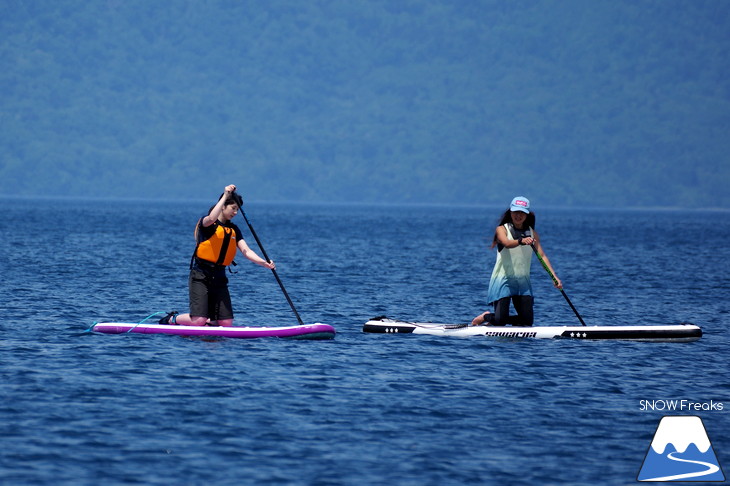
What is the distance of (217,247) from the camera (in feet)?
56.6

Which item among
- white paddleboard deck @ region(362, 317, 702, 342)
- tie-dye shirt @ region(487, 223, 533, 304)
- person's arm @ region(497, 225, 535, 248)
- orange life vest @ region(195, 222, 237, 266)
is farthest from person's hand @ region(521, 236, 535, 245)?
orange life vest @ region(195, 222, 237, 266)

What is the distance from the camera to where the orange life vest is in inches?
677

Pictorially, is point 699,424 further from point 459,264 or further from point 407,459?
point 459,264

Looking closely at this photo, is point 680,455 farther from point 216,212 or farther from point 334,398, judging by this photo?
point 216,212

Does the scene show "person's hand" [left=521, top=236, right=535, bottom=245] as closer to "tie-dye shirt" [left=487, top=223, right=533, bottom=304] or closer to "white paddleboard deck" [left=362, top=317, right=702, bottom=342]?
"tie-dye shirt" [left=487, top=223, right=533, bottom=304]

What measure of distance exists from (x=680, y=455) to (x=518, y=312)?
282 inches

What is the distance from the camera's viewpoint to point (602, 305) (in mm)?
28516

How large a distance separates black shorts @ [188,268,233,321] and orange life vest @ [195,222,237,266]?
0.26m

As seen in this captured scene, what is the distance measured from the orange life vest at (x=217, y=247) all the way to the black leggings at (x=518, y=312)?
4.30 meters

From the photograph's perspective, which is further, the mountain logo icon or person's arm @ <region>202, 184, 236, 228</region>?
person's arm @ <region>202, 184, 236, 228</region>

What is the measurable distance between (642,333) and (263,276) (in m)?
19.6

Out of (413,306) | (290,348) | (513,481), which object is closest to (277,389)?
(290,348)

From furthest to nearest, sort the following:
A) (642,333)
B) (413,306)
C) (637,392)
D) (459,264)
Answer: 1. (459,264)
2. (413,306)
3. (642,333)
4. (637,392)

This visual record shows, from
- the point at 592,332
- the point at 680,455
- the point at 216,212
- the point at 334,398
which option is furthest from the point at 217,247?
the point at 680,455
